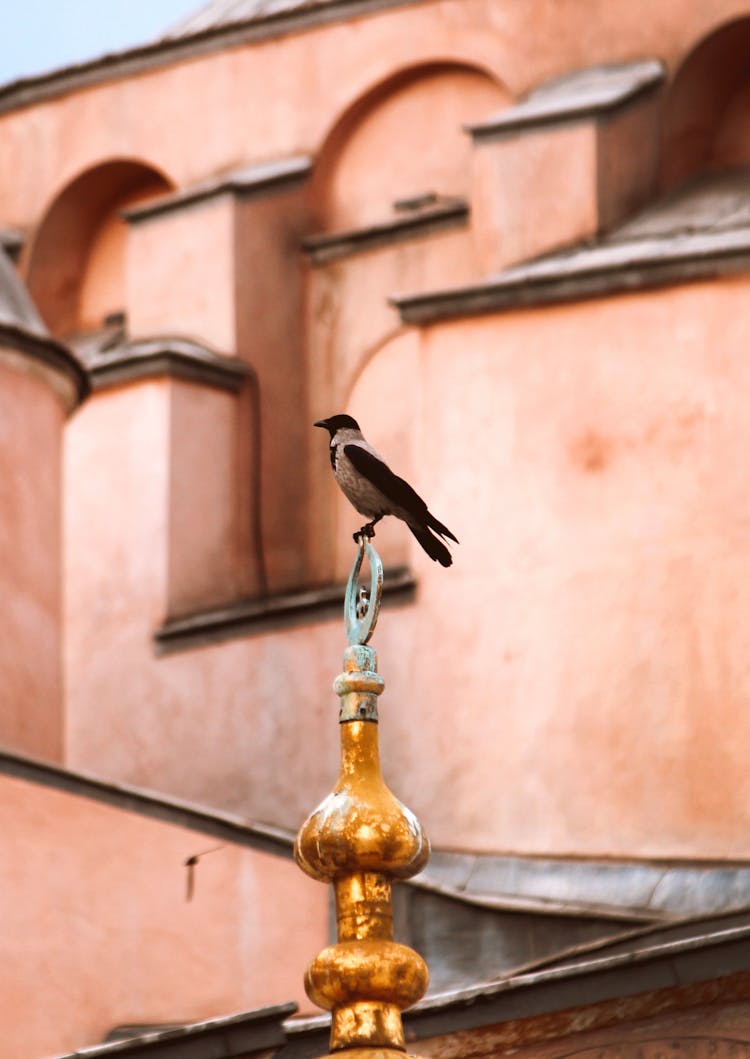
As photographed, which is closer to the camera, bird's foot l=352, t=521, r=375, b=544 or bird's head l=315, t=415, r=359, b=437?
bird's foot l=352, t=521, r=375, b=544

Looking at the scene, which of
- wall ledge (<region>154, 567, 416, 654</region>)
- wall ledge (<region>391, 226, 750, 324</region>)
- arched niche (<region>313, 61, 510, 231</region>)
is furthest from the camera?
arched niche (<region>313, 61, 510, 231</region>)

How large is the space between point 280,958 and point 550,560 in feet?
11.5

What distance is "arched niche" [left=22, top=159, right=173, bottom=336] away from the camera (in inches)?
1063

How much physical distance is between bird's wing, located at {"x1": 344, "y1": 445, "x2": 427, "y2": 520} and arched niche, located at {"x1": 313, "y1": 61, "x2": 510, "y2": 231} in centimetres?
1367

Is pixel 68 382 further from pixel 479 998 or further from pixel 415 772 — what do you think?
Answer: pixel 479 998

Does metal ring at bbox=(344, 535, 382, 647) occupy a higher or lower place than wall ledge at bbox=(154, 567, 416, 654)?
lower

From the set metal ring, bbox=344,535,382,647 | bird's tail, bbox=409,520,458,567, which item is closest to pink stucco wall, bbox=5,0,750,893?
bird's tail, bbox=409,520,458,567

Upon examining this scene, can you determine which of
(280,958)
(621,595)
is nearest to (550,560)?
Answer: (621,595)

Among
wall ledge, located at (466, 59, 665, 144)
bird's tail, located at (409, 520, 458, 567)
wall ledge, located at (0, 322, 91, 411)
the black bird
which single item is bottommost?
bird's tail, located at (409, 520, 458, 567)

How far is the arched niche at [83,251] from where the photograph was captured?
88.6ft

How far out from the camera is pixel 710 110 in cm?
2348

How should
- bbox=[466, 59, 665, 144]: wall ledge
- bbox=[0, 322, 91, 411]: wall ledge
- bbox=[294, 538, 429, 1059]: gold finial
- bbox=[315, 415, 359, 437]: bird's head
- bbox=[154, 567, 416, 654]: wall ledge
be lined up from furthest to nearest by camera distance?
bbox=[466, 59, 665, 144]: wall ledge, bbox=[154, 567, 416, 654]: wall ledge, bbox=[0, 322, 91, 411]: wall ledge, bbox=[315, 415, 359, 437]: bird's head, bbox=[294, 538, 429, 1059]: gold finial

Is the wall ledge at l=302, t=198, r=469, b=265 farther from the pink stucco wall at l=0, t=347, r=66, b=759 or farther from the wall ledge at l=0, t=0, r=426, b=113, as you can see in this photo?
the pink stucco wall at l=0, t=347, r=66, b=759

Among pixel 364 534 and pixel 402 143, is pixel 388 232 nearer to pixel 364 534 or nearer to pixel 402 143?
pixel 402 143
